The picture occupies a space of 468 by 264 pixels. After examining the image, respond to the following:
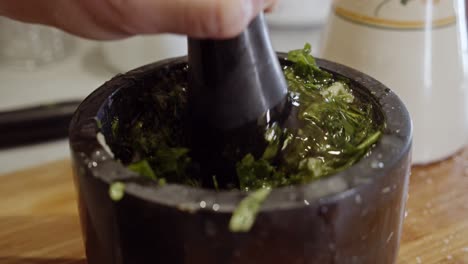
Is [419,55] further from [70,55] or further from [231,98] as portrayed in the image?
[70,55]

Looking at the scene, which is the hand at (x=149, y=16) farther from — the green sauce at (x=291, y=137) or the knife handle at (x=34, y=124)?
the knife handle at (x=34, y=124)

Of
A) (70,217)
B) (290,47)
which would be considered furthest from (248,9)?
(290,47)

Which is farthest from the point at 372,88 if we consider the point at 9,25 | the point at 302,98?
the point at 9,25

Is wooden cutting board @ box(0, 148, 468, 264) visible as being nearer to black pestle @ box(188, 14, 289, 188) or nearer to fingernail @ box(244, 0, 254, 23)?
black pestle @ box(188, 14, 289, 188)

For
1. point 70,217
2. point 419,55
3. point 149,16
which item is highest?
point 149,16

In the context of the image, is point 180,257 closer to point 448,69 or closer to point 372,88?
point 372,88

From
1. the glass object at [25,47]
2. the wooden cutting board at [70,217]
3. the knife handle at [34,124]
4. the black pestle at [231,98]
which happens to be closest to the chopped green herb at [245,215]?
the black pestle at [231,98]
